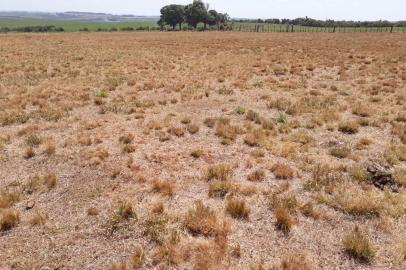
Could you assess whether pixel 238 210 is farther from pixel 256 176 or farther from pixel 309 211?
pixel 256 176

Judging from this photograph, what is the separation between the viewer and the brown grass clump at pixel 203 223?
626cm

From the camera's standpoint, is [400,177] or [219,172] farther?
[219,172]

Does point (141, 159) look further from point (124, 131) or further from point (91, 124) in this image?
point (91, 124)

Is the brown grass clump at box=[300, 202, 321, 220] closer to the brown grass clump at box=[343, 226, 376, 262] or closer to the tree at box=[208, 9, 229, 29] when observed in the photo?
the brown grass clump at box=[343, 226, 376, 262]

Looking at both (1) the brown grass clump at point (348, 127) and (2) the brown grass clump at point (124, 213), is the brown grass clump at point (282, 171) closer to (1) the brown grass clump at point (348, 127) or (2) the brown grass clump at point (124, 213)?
(2) the brown grass clump at point (124, 213)

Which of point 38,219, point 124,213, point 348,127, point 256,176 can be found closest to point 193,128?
point 256,176

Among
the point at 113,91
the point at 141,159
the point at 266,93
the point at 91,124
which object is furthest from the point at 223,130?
the point at 113,91

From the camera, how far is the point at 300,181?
8195 millimetres

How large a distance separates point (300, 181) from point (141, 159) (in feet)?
13.7

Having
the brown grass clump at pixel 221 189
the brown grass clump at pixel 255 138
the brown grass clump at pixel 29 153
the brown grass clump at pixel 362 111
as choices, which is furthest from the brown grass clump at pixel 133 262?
the brown grass clump at pixel 362 111

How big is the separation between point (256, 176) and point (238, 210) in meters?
1.67

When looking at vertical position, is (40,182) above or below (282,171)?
below

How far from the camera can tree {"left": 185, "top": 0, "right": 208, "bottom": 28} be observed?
93.1 m

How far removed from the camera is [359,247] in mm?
5707
